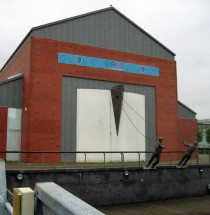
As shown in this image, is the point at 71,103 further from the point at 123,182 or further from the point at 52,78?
the point at 123,182

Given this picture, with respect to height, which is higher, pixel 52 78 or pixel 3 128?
pixel 52 78

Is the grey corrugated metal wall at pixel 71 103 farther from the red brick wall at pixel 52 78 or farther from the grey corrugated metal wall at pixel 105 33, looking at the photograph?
the grey corrugated metal wall at pixel 105 33

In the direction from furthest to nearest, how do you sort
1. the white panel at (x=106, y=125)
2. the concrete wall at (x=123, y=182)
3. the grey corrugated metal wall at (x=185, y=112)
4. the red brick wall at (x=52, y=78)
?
the grey corrugated metal wall at (x=185, y=112), the white panel at (x=106, y=125), the red brick wall at (x=52, y=78), the concrete wall at (x=123, y=182)

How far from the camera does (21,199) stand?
3139 mm

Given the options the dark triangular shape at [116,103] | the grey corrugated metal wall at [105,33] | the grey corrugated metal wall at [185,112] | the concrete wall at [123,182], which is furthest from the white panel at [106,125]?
the concrete wall at [123,182]

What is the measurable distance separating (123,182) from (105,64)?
397 inches

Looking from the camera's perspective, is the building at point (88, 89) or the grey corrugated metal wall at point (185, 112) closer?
the building at point (88, 89)

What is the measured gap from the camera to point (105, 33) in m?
22.8

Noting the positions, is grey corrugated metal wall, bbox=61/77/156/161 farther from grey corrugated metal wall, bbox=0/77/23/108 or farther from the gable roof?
grey corrugated metal wall, bbox=0/77/23/108

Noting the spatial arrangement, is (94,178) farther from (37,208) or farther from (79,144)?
(37,208)

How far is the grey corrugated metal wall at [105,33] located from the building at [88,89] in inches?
2.7

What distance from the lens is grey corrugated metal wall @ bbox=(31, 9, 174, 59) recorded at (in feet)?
69.4

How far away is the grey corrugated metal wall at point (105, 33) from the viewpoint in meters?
21.2

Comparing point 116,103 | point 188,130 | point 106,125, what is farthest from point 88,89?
point 188,130
